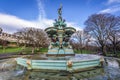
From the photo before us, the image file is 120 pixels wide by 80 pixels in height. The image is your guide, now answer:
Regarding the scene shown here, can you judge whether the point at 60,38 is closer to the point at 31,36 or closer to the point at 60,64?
the point at 60,64

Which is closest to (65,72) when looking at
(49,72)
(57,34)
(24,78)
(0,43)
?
(49,72)

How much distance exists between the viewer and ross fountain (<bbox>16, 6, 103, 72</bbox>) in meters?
9.28

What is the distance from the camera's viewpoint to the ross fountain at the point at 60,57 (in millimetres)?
9281

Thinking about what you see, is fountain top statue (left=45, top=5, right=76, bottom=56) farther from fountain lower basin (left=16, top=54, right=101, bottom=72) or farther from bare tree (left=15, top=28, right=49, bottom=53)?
bare tree (left=15, top=28, right=49, bottom=53)

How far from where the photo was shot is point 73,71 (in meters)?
9.15

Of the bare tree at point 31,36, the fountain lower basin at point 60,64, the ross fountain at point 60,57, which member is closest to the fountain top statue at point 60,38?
the ross fountain at point 60,57

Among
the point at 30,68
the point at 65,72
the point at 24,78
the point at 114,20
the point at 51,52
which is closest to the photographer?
the point at 24,78

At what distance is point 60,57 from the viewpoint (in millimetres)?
14055

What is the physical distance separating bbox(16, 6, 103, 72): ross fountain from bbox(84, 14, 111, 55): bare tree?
76.8 feet

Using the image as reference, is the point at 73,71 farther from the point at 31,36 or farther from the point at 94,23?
the point at 31,36

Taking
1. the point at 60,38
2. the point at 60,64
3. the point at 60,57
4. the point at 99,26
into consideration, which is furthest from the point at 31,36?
the point at 60,64

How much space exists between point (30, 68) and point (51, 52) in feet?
20.9

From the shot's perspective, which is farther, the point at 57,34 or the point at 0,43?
the point at 0,43

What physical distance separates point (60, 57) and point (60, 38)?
3457 millimetres
